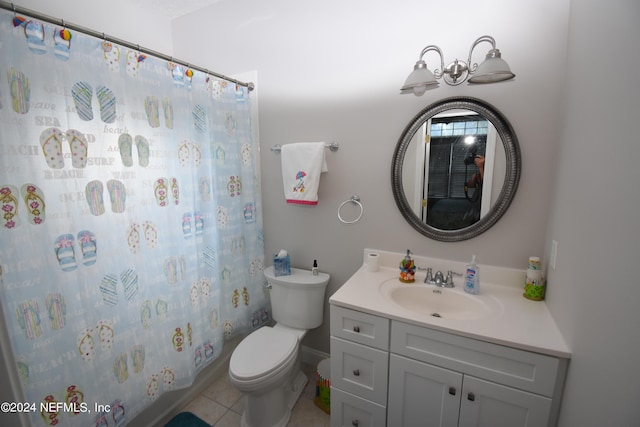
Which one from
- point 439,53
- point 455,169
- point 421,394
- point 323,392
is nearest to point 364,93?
point 439,53

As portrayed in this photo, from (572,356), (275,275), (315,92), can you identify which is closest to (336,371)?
(275,275)

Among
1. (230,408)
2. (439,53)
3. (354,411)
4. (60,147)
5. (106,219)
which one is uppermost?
(439,53)

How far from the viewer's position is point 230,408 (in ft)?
5.66

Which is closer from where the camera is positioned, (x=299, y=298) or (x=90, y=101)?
(x=90, y=101)

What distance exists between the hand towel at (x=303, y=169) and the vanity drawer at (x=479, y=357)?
0.91m

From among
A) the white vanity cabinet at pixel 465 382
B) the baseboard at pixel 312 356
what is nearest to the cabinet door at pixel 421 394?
the white vanity cabinet at pixel 465 382

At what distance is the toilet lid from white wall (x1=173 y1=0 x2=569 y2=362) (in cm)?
46

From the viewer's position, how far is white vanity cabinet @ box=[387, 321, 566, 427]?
0.96 meters

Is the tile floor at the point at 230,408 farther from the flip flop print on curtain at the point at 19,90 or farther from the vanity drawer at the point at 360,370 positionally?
the flip flop print on curtain at the point at 19,90

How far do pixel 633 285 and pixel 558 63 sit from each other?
3.48ft

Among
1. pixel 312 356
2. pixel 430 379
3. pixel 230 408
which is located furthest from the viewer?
pixel 312 356

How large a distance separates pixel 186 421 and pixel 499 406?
1678mm

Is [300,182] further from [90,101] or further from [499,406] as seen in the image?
[499,406]

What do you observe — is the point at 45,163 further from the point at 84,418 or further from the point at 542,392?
the point at 542,392
